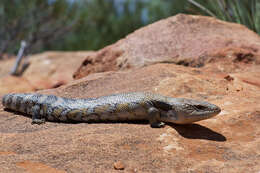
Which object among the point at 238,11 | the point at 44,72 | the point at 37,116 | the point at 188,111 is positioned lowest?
the point at 44,72

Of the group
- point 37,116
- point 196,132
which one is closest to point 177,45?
point 196,132

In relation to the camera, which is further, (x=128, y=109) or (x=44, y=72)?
(x=44, y=72)

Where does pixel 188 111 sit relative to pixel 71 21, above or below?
above

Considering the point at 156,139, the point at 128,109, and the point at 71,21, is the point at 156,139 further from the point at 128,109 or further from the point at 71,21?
the point at 71,21

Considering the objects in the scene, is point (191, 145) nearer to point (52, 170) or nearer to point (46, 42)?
point (52, 170)

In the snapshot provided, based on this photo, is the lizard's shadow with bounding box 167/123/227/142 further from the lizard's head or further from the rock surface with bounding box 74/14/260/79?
the rock surface with bounding box 74/14/260/79

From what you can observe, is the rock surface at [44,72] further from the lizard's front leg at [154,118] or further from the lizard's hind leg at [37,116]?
the lizard's front leg at [154,118]

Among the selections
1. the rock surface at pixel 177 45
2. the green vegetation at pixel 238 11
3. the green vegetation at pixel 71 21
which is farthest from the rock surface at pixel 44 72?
the green vegetation at pixel 238 11
